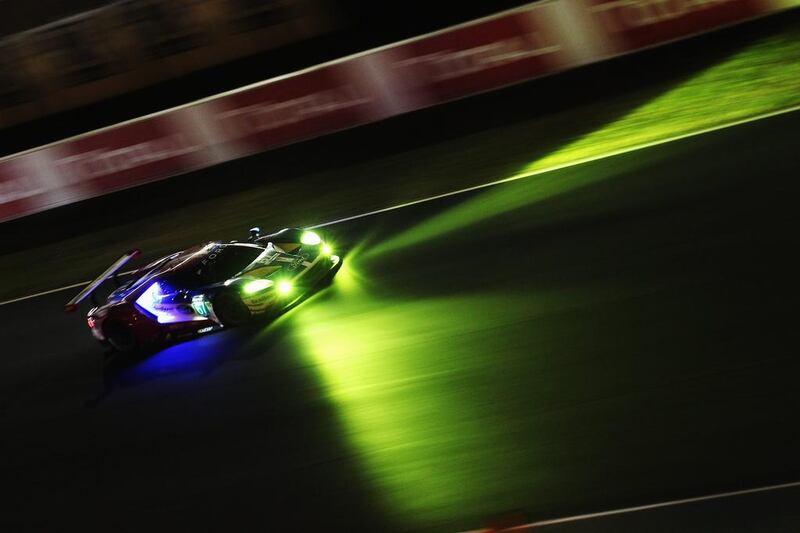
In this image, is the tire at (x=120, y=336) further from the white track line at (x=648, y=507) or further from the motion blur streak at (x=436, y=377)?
the white track line at (x=648, y=507)

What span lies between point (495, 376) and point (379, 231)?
5.12 m

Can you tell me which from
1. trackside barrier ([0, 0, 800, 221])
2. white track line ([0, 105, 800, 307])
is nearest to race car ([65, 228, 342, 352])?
white track line ([0, 105, 800, 307])

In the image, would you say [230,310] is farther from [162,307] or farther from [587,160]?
[587,160]

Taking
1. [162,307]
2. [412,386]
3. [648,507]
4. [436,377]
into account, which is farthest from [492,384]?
[162,307]

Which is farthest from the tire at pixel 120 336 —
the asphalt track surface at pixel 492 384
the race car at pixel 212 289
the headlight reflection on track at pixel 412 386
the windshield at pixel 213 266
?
the headlight reflection on track at pixel 412 386

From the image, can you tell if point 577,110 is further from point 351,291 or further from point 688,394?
point 688,394

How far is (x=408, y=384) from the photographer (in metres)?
8.83

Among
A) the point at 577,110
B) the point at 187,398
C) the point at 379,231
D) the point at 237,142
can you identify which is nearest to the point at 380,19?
the point at 237,142

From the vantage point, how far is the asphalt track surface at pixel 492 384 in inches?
269

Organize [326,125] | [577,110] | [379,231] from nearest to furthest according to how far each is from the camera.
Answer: [379,231]
[577,110]
[326,125]

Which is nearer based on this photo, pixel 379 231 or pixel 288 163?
pixel 379 231

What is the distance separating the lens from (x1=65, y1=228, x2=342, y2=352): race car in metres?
10.9

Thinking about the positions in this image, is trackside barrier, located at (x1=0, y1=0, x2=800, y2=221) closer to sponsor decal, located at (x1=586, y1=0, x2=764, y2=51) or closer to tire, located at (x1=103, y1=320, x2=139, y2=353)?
sponsor decal, located at (x1=586, y1=0, x2=764, y2=51)

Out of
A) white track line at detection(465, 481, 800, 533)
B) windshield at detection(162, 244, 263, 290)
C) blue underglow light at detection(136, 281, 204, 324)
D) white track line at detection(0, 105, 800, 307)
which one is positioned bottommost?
white track line at detection(465, 481, 800, 533)
